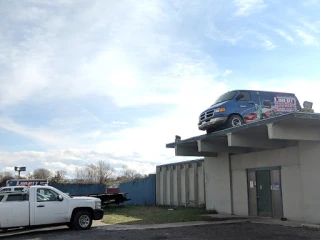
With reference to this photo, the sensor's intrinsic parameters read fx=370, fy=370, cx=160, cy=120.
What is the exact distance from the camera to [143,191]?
31.3 meters

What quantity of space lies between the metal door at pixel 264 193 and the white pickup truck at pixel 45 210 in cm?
756

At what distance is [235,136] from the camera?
1606cm

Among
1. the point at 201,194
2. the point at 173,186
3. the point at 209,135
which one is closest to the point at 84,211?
the point at 209,135

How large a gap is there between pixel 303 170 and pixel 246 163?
12.7 feet

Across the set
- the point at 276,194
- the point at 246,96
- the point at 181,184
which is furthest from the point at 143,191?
the point at 246,96

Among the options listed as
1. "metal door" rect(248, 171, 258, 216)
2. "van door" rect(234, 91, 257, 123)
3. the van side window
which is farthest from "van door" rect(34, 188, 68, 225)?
"metal door" rect(248, 171, 258, 216)

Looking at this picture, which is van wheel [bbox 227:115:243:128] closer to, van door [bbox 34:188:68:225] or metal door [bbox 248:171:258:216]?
metal door [bbox 248:171:258:216]

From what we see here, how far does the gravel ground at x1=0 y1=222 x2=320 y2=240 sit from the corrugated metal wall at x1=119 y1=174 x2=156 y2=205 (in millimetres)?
15859

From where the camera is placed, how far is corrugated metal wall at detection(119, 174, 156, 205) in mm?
30484

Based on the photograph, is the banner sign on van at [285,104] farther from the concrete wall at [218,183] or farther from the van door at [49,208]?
the van door at [49,208]

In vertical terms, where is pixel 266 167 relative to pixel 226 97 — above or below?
below

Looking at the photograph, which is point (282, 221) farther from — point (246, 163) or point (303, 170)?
point (246, 163)

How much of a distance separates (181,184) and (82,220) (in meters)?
12.9

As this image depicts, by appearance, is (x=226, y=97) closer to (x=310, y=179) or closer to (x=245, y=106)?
(x=245, y=106)
